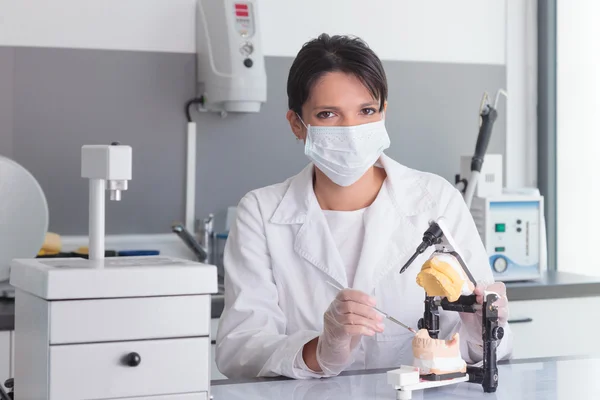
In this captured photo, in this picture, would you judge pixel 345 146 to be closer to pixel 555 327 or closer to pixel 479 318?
pixel 479 318

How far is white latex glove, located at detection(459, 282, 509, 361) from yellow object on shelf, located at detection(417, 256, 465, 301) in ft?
0.26

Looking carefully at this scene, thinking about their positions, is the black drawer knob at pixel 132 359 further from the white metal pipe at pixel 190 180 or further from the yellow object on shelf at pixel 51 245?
the white metal pipe at pixel 190 180

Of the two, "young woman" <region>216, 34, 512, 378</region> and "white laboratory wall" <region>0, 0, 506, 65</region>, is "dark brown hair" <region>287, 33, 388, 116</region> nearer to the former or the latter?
"young woman" <region>216, 34, 512, 378</region>

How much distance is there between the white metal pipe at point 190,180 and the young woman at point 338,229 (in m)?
1.15

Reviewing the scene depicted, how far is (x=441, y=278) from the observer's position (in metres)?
1.37

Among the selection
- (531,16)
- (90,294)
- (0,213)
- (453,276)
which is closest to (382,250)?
(453,276)

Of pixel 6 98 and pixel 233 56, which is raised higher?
pixel 233 56

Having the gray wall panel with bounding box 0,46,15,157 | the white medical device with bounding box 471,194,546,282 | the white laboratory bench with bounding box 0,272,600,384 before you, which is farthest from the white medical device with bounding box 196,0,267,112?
the white laboratory bench with bounding box 0,272,600,384

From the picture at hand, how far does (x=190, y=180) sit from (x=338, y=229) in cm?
126

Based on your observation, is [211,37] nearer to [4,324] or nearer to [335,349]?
[4,324]

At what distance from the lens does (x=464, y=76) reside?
11.6 ft

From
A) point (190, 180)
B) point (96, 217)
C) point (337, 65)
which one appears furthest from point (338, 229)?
point (190, 180)

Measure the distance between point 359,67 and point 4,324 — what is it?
4.00 ft

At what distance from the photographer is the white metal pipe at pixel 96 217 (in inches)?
50.7
